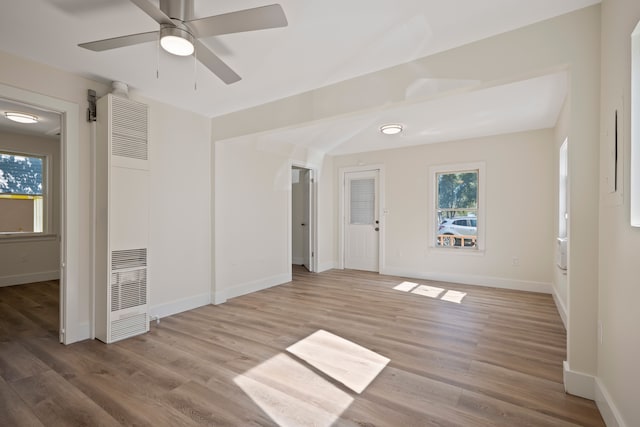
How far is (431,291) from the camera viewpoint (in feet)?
15.5

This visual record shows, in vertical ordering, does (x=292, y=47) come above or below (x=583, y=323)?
above

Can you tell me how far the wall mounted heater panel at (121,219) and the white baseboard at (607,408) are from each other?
12.3 ft

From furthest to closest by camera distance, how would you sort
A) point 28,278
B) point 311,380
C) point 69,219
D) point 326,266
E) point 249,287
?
1. point 326,266
2. point 28,278
3. point 249,287
4. point 69,219
5. point 311,380

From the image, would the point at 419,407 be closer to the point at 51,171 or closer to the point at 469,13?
the point at 469,13

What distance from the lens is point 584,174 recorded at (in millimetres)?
1994

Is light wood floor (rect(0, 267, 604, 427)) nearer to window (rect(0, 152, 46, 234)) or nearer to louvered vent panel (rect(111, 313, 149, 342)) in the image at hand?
louvered vent panel (rect(111, 313, 149, 342))

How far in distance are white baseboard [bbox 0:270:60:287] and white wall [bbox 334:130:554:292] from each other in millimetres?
6301

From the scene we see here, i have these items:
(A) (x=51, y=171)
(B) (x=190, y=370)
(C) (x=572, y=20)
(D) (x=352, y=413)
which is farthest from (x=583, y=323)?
(A) (x=51, y=171)

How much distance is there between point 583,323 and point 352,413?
1.67 meters

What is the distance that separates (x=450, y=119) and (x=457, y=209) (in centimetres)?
194

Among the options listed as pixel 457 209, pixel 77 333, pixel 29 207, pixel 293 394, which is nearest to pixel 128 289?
pixel 77 333

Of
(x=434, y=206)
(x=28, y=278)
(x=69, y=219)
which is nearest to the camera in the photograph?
(x=69, y=219)

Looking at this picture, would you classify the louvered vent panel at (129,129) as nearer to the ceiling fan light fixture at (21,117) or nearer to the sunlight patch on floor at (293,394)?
the ceiling fan light fixture at (21,117)

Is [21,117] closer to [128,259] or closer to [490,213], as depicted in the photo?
[128,259]
